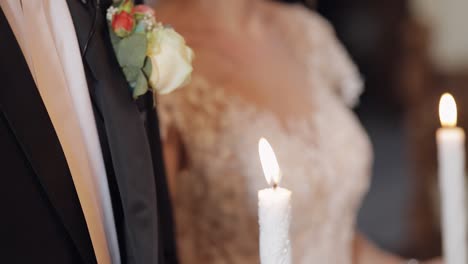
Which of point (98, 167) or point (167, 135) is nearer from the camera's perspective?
point (98, 167)

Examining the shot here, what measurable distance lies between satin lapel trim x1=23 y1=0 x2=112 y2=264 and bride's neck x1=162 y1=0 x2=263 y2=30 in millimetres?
595

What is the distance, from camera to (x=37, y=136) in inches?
18.6

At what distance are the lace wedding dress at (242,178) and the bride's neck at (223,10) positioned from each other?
0.48ft

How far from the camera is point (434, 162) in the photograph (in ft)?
6.21

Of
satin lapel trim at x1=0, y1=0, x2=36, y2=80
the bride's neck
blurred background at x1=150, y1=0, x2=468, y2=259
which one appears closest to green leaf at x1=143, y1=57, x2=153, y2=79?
satin lapel trim at x1=0, y1=0, x2=36, y2=80

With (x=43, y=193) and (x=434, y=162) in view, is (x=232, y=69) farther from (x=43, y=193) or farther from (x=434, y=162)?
(x=434, y=162)

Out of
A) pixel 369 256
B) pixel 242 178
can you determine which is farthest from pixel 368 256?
pixel 242 178

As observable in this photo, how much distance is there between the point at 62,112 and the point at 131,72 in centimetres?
9

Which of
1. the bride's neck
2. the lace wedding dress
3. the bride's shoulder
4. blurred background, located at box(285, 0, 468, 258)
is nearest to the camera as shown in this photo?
the lace wedding dress

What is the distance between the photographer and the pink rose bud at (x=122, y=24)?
0.58 metres

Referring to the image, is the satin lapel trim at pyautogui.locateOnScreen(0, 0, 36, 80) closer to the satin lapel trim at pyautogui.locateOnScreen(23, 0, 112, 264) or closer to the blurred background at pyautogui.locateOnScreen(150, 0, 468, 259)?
the satin lapel trim at pyautogui.locateOnScreen(23, 0, 112, 264)

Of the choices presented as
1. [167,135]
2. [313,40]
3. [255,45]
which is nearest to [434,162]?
[313,40]

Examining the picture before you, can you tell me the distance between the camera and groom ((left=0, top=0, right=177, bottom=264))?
0.46 meters

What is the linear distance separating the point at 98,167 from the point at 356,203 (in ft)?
2.27
